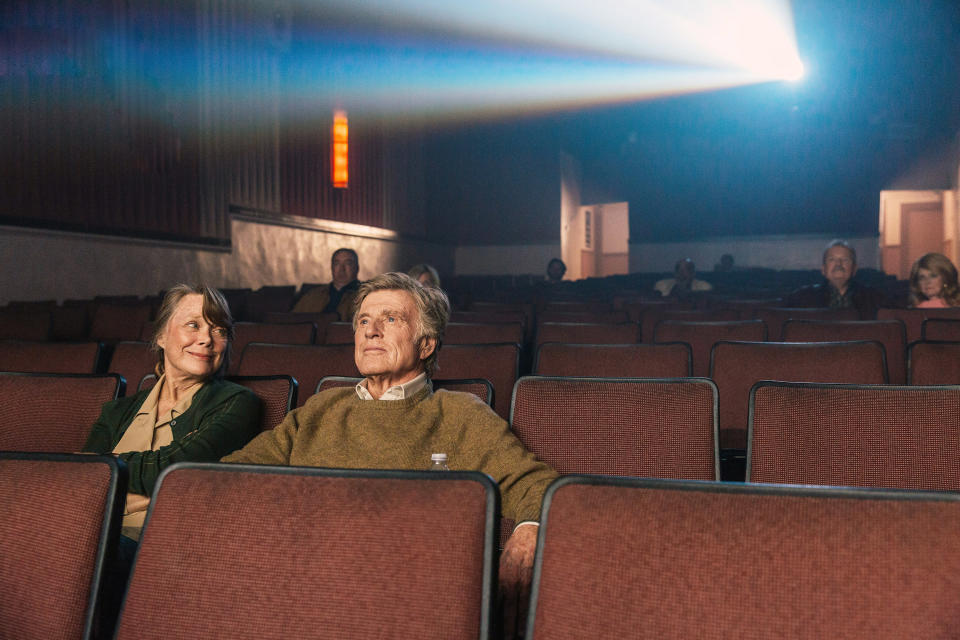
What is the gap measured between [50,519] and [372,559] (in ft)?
1.63

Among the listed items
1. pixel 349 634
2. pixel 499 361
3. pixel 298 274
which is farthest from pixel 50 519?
pixel 298 274

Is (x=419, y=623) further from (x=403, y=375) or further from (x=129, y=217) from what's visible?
(x=129, y=217)

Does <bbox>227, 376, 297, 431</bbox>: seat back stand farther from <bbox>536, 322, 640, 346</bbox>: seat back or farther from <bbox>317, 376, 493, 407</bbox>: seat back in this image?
<bbox>536, 322, 640, 346</bbox>: seat back

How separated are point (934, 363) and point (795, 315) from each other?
191cm

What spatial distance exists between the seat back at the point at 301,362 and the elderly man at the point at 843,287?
349cm

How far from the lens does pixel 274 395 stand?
209cm

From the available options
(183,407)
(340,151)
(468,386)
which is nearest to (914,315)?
(468,386)

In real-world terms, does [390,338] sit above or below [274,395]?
above

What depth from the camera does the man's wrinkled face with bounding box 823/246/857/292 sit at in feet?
16.6

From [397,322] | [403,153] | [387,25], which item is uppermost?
[387,25]

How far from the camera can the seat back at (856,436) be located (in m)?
1.75

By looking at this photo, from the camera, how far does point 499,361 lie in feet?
9.09

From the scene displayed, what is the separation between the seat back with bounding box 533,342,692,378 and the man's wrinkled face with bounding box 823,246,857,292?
8.95 ft

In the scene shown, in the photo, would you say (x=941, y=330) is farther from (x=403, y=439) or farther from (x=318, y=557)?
(x=318, y=557)
